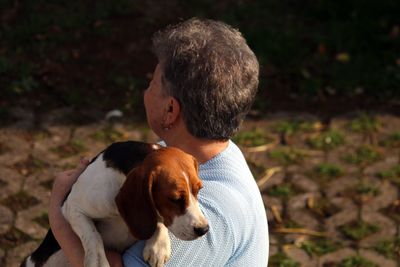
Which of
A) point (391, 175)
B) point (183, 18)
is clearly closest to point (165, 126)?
point (391, 175)

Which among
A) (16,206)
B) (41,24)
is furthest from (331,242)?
(41,24)

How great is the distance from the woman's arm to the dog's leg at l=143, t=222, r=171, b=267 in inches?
8.5

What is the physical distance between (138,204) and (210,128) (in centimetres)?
49

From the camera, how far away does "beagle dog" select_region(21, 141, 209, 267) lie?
11.1 feet

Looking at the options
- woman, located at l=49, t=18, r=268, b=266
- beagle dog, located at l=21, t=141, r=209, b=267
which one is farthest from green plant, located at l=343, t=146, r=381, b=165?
beagle dog, located at l=21, t=141, r=209, b=267

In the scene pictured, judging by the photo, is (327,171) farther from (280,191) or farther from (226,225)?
(226,225)

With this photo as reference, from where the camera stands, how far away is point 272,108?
7883 millimetres

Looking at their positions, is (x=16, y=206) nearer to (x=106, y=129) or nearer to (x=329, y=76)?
(x=106, y=129)

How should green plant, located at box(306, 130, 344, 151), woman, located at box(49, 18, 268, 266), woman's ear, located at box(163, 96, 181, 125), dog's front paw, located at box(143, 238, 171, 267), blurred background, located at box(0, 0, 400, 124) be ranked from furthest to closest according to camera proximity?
blurred background, located at box(0, 0, 400, 124)
green plant, located at box(306, 130, 344, 151)
woman's ear, located at box(163, 96, 181, 125)
woman, located at box(49, 18, 268, 266)
dog's front paw, located at box(143, 238, 171, 267)

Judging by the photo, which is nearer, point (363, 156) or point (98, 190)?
point (98, 190)

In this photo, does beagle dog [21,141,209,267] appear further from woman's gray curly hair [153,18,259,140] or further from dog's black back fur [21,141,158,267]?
woman's gray curly hair [153,18,259,140]

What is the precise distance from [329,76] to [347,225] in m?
2.08

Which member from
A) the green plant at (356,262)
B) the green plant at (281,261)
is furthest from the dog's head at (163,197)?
the green plant at (356,262)

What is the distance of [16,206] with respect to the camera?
20.9 ft
